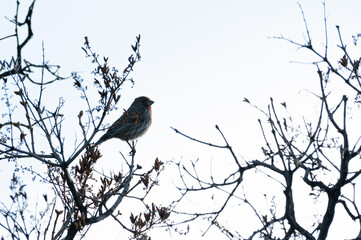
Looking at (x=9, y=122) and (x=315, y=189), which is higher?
(x=9, y=122)

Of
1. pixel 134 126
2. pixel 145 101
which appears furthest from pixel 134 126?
pixel 145 101

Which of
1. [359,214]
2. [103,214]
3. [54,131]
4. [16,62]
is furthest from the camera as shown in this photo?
[103,214]

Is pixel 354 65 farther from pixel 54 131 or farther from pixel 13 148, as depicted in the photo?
pixel 13 148

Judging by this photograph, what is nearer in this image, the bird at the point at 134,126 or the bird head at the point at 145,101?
the bird at the point at 134,126

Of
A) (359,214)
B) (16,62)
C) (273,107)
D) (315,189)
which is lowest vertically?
(359,214)

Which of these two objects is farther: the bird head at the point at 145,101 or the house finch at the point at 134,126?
the bird head at the point at 145,101

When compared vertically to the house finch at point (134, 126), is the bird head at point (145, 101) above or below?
above

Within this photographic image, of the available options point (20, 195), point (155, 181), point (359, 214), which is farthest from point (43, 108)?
point (359, 214)

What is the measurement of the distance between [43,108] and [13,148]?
1.88 ft

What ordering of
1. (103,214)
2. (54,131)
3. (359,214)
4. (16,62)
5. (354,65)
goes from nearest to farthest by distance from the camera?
(359,214)
(16,62)
(354,65)
(54,131)
(103,214)

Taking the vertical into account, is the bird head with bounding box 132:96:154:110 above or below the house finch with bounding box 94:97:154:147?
above

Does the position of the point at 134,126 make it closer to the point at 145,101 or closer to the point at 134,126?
the point at 134,126

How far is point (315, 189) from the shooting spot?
16.1ft

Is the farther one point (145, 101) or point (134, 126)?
point (145, 101)
